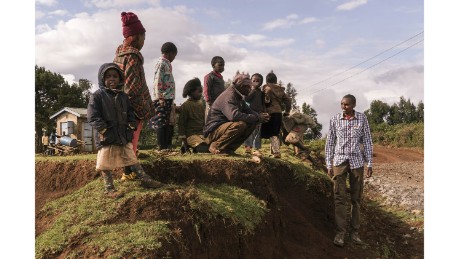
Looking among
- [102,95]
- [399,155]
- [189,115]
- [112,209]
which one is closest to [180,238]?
[112,209]

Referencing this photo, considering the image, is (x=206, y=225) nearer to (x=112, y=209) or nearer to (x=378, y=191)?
→ (x=112, y=209)

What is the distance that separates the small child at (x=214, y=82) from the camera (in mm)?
8867

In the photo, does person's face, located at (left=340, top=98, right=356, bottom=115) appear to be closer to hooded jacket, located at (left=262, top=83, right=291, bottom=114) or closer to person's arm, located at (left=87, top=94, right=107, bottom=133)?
hooded jacket, located at (left=262, top=83, right=291, bottom=114)

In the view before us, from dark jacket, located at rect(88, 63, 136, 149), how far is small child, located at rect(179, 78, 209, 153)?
114 inches

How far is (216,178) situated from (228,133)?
0.97 meters

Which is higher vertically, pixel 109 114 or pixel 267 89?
pixel 267 89

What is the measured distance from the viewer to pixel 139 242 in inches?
181

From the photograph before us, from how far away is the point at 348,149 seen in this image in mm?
7250

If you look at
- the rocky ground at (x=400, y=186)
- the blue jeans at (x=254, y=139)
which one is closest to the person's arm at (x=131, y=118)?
the blue jeans at (x=254, y=139)

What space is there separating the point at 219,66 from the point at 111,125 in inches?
148

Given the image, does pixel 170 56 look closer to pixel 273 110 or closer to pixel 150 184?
pixel 273 110

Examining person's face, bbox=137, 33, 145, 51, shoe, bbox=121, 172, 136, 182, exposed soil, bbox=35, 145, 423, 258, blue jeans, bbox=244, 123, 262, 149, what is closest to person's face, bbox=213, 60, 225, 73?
blue jeans, bbox=244, 123, 262, 149

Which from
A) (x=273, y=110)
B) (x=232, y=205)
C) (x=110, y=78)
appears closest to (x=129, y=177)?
(x=110, y=78)

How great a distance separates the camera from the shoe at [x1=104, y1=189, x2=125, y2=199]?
5.60 m
